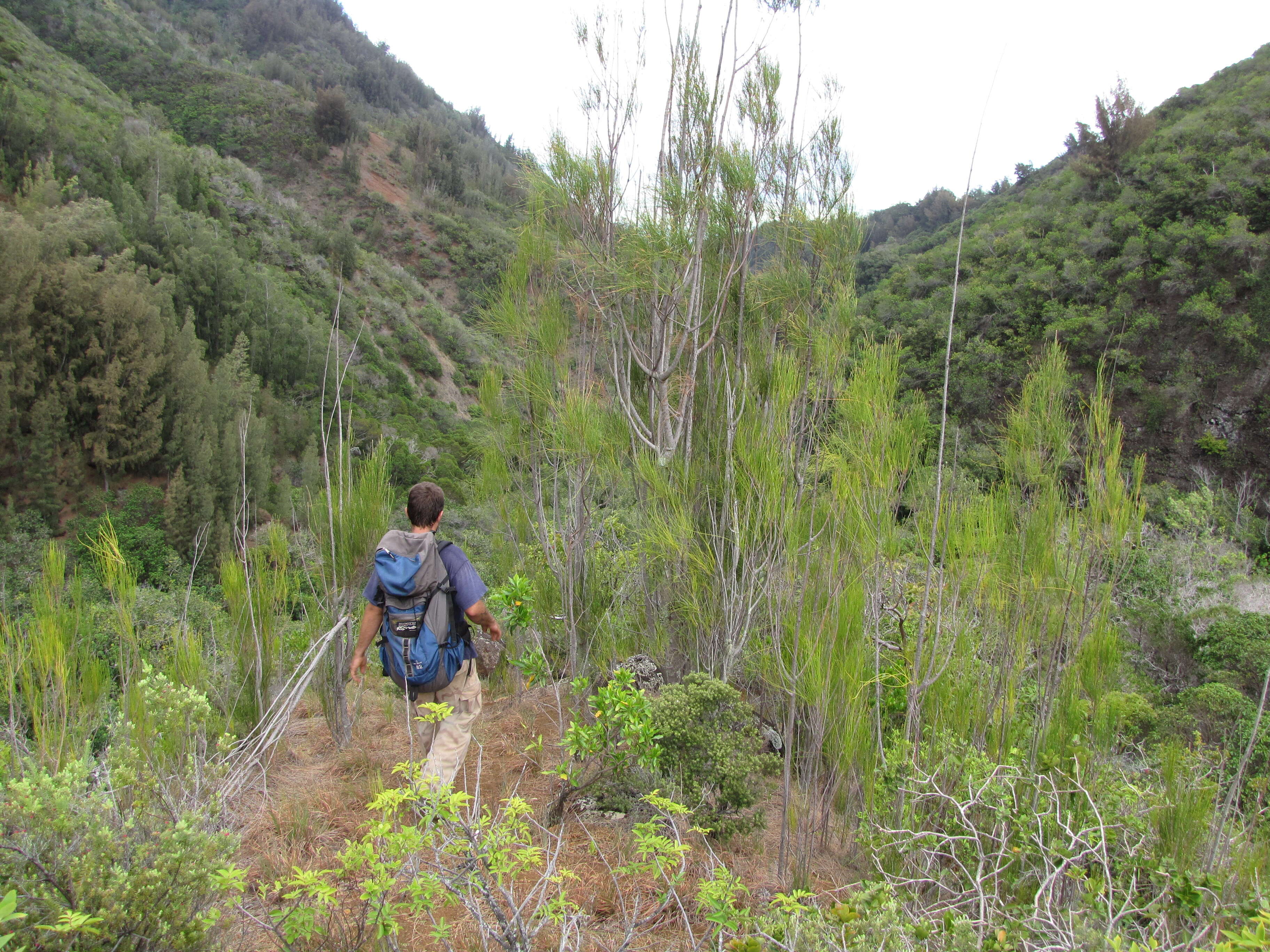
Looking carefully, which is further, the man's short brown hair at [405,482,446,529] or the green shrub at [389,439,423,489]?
the green shrub at [389,439,423,489]

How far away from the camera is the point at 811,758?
273 cm

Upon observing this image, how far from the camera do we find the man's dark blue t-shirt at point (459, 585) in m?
2.67

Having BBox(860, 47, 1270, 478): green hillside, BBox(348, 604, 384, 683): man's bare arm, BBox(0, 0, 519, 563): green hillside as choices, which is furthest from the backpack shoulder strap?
BBox(860, 47, 1270, 478): green hillside

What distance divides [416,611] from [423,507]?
0.43 meters

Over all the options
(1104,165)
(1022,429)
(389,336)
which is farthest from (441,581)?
(1104,165)

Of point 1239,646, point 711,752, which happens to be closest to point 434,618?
point 711,752

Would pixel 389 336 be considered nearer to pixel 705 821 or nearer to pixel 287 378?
pixel 287 378

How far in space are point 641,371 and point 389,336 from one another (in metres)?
20.9

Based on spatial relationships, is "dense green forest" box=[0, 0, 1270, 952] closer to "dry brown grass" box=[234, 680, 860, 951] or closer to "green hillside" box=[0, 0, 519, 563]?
"dry brown grass" box=[234, 680, 860, 951]

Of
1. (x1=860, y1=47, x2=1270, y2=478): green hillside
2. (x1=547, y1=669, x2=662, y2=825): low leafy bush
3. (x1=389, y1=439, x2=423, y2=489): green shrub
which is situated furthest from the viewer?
(x1=860, y1=47, x2=1270, y2=478): green hillside

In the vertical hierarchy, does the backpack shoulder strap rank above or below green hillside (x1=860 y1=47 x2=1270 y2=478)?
below

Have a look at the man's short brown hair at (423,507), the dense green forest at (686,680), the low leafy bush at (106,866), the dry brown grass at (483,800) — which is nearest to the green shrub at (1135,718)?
the dense green forest at (686,680)

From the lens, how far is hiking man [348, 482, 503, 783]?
8.52ft

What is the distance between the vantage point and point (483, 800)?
3051mm
